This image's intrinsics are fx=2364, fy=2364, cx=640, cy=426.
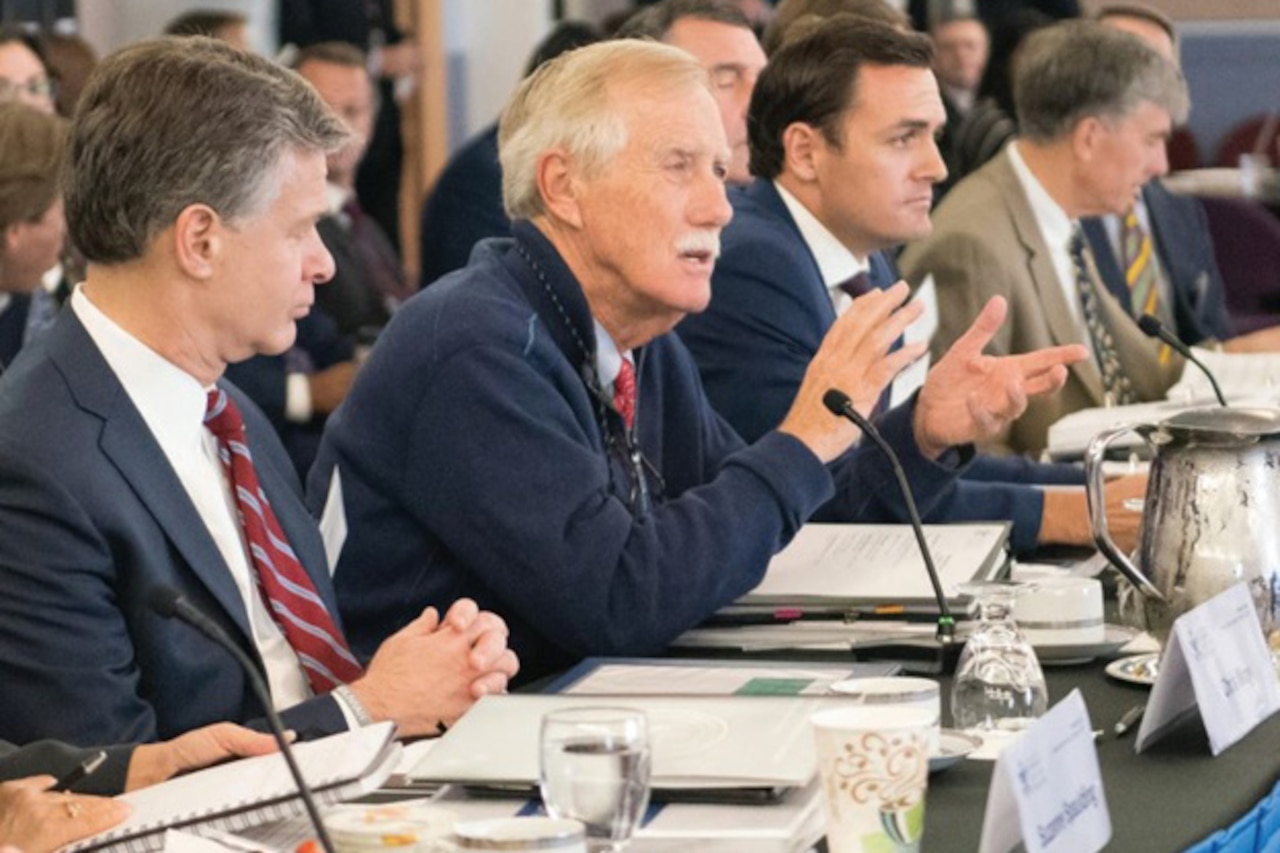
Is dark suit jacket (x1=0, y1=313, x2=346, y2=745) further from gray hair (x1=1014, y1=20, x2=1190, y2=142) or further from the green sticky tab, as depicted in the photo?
gray hair (x1=1014, y1=20, x2=1190, y2=142)

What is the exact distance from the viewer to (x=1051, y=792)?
1.49 m

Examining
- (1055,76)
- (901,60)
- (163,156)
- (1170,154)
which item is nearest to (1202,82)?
(1170,154)

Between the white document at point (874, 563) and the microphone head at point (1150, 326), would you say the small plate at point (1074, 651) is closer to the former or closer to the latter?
the white document at point (874, 563)

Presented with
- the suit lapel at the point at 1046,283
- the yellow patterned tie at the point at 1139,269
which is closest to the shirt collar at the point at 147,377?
the suit lapel at the point at 1046,283

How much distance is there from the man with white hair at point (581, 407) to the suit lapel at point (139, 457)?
31 centimetres

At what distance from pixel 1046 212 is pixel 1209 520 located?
215 centimetres

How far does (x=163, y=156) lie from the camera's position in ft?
6.54

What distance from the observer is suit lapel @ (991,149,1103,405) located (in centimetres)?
382

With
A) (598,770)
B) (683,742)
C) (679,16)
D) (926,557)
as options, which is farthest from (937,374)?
(679,16)

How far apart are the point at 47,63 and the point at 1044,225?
2537 mm

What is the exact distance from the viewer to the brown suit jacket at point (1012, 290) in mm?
3840

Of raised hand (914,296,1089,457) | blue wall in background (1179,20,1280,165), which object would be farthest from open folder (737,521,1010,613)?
blue wall in background (1179,20,1280,165)

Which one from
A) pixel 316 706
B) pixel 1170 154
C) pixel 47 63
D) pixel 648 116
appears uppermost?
pixel 648 116

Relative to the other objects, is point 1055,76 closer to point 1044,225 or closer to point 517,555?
point 1044,225
